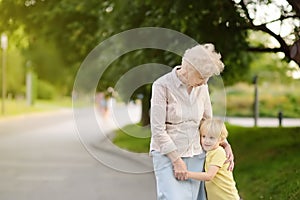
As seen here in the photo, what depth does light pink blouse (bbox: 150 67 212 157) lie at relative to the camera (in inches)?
155

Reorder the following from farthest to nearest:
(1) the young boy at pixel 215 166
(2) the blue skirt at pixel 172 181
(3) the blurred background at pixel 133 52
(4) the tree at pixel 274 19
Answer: (4) the tree at pixel 274 19 → (3) the blurred background at pixel 133 52 → (1) the young boy at pixel 215 166 → (2) the blue skirt at pixel 172 181

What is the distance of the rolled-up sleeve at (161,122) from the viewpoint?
394 centimetres

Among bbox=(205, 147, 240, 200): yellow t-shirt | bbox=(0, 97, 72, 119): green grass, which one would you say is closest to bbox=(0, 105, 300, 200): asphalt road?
bbox=(205, 147, 240, 200): yellow t-shirt

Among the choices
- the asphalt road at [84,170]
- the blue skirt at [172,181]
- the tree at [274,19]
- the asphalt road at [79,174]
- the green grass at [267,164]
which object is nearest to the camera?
the blue skirt at [172,181]

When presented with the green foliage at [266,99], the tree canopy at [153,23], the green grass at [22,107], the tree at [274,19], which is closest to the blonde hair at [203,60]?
the tree canopy at [153,23]

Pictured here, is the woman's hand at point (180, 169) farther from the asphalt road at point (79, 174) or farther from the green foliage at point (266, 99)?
the green foliage at point (266, 99)

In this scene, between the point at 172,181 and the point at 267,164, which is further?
the point at 267,164

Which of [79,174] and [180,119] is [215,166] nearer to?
[180,119]

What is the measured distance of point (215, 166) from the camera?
4195mm

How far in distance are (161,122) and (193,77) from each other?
352mm

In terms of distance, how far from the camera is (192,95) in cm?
404

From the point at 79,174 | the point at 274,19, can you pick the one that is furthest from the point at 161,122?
the point at 274,19

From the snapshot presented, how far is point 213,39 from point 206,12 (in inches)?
26.9

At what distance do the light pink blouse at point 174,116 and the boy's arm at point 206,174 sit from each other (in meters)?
0.13
